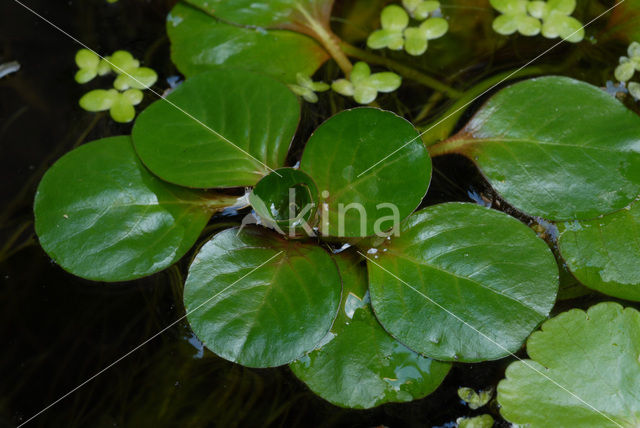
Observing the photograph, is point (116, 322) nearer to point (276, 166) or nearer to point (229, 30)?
point (276, 166)

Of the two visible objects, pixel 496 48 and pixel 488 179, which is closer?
pixel 488 179

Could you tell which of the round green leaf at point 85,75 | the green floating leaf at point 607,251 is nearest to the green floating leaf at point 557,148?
the green floating leaf at point 607,251

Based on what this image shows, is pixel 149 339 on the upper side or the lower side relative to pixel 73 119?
lower

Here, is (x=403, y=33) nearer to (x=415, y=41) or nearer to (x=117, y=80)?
(x=415, y=41)

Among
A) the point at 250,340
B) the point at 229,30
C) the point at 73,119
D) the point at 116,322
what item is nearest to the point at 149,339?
the point at 116,322

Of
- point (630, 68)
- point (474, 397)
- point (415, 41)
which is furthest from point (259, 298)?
point (630, 68)

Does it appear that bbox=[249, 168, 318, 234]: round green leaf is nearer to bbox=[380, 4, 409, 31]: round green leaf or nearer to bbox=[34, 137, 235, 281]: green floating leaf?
bbox=[34, 137, 235, 281]: green floating leaf
